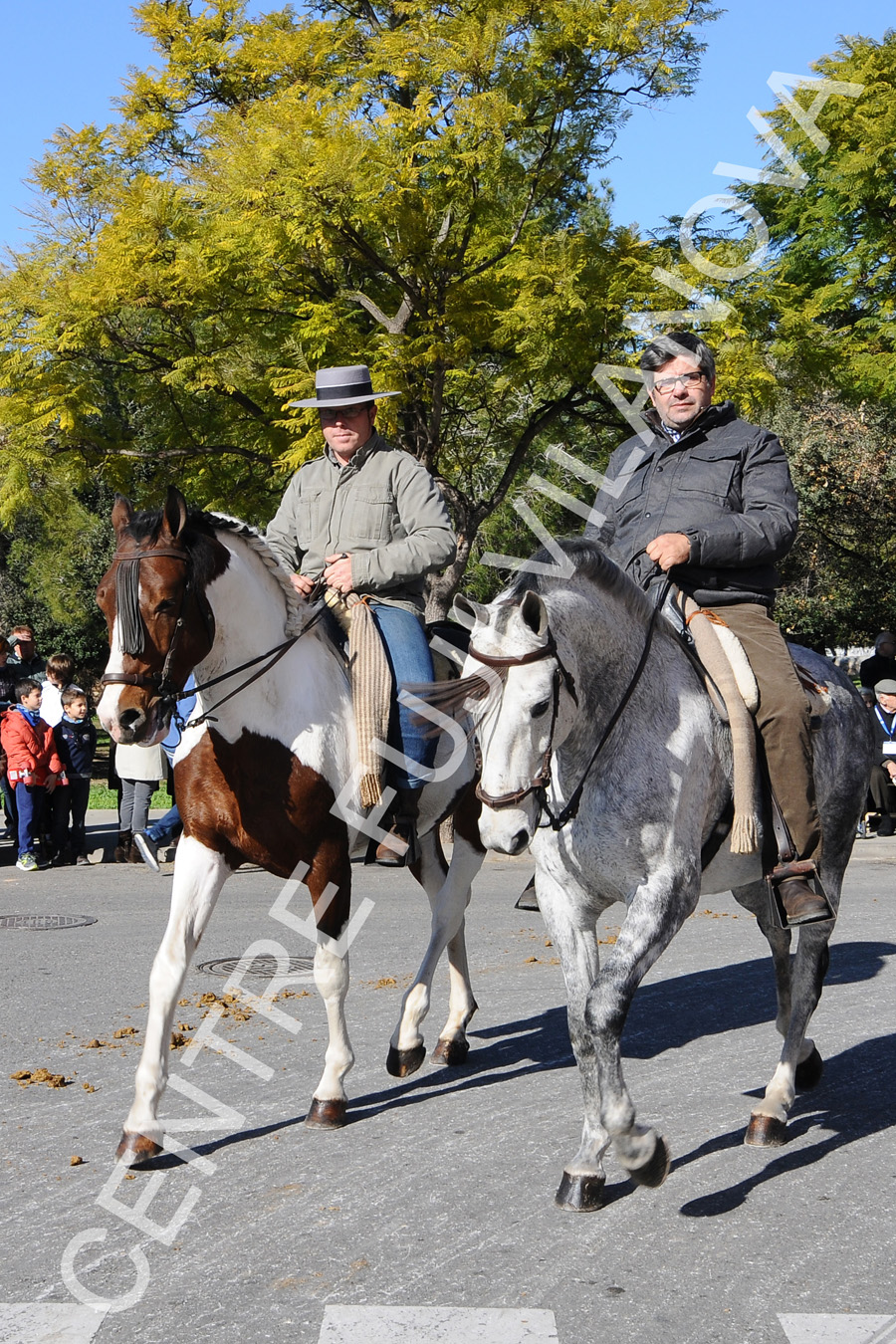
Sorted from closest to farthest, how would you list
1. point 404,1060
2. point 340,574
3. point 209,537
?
1. point 209,537
2. point 404,1060
3. point 340,574

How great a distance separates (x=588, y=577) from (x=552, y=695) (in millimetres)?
609

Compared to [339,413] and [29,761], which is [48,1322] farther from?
[29,761]

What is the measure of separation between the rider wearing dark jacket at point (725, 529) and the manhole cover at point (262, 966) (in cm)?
416

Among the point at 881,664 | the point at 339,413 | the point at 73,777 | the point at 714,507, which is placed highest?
the point at 339,413

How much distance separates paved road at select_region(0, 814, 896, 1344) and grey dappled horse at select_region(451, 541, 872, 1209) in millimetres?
326

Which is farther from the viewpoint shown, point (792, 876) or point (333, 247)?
point (333, 247)

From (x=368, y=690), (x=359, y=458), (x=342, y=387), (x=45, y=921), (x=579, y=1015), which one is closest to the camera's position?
(x=579, y=1015)

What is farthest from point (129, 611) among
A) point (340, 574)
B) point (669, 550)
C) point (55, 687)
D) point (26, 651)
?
point (26, 651)

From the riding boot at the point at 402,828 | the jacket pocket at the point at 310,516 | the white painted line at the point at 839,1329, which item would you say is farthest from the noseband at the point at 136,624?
the white painted line at the point at 839,1329

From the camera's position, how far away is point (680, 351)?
16.9 ft

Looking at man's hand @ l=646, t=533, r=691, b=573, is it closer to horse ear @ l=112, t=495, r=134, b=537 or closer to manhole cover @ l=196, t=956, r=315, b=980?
horse ear @ l=112, t=495, r=134, b=537

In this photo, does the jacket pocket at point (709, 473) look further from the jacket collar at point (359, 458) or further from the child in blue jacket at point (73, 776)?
the child in blue jacket at point (73, 776)

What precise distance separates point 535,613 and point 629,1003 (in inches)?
51.2

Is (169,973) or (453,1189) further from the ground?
(169,973)
